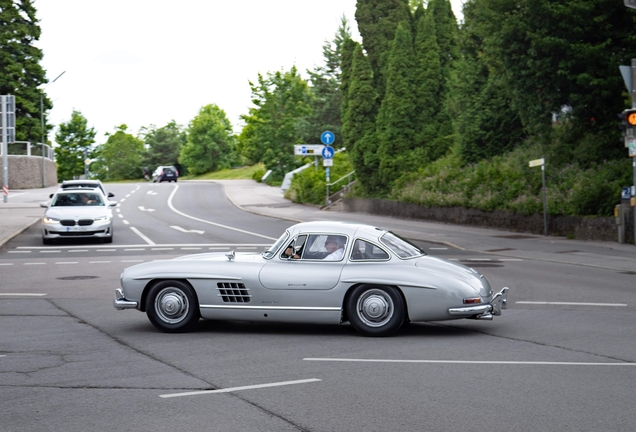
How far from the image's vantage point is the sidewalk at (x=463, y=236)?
72.6ft

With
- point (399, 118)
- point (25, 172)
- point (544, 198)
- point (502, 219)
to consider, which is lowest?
point (502, 219)

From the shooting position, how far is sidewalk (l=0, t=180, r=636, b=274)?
22.1 metres

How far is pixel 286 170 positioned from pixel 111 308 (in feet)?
194

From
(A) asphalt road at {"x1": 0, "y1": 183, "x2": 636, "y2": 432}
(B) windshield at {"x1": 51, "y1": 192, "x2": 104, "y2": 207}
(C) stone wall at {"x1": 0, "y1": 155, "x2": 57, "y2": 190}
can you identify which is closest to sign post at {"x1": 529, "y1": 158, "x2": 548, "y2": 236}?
(A) asphalt road at {"x1": 0, "y1": 183, "x2": 636, "y2": 432}

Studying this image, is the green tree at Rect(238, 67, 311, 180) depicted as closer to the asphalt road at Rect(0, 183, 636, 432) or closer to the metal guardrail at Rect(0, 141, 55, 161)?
the metal guardrail at Rect(0, 141, 55, 161)

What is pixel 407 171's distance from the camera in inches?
1638

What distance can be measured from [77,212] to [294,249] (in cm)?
1741

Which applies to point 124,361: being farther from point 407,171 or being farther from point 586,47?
point 407,171

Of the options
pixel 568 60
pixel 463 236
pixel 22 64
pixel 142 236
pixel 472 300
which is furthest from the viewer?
pixel 22 64

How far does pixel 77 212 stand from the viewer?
87.4 feet

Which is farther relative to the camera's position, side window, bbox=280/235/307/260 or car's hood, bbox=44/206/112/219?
car's hood, bbox=44/206/112/219

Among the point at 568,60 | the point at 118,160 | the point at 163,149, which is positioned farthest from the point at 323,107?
the point at 118,160

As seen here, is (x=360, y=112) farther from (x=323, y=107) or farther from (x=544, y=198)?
(x=323, y=107)

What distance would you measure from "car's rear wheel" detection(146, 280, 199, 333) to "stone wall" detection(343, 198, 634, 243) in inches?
697
